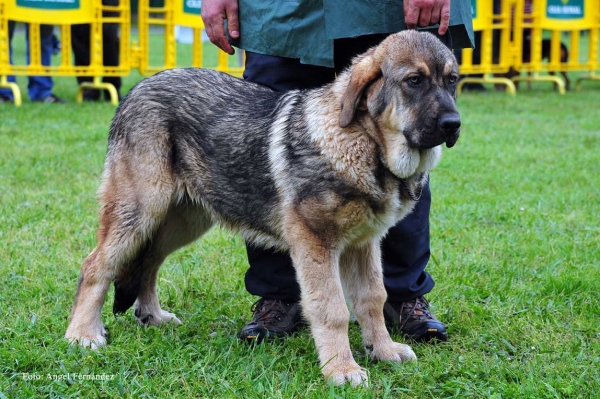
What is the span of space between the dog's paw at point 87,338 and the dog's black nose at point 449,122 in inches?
70.3

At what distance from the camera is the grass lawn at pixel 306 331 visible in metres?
3.09

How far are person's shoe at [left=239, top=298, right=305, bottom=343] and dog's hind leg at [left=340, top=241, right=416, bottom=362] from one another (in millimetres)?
423

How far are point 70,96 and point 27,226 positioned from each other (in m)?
7.66

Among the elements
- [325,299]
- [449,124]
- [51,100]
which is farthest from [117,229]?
[51,100]

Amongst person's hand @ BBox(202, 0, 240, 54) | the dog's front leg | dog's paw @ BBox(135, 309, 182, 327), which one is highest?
person's hand @ BBox(202, 0, 240, 54)

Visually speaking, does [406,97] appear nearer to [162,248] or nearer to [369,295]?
[369,295]

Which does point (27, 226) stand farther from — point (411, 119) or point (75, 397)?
point (411, 119)

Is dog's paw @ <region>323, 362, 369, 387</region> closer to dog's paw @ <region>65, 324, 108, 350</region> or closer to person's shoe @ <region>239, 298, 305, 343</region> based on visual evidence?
person's shoe @ <region>239, 298, 305, 343</region>

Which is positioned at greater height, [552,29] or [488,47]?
[552,29]

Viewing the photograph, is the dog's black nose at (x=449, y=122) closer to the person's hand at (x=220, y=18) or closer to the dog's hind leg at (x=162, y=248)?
the person's hand at (x=220, y=18)

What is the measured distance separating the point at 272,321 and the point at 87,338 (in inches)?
34.4

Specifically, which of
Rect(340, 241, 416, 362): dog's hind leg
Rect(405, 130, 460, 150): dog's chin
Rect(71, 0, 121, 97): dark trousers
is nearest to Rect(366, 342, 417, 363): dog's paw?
Rect(340, 241, 416, 362): dog's hind leg

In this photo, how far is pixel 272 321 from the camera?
379 centimetres

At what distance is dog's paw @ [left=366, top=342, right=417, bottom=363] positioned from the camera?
3.41 meters
